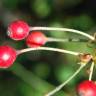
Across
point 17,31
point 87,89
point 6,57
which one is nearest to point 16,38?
point 17,31

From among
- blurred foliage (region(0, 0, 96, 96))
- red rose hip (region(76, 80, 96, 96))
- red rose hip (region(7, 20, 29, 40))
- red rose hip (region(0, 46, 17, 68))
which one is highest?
red rose hip (region(7, 20, 29, 40))

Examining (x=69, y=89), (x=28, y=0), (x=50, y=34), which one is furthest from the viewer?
(x=28, y=0)

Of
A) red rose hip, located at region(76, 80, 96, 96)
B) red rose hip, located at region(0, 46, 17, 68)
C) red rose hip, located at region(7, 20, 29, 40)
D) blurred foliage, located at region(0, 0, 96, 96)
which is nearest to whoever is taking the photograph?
red rose hip, located at region(76, 80, 96, 96)

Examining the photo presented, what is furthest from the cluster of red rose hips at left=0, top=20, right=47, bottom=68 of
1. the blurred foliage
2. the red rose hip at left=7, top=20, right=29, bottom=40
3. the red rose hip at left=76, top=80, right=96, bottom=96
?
the blurred foliage

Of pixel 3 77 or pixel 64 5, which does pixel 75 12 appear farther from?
pixel 3 77

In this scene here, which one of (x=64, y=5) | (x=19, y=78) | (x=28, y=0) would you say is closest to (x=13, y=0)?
(x=28, y=0)

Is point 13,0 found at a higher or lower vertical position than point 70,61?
higher

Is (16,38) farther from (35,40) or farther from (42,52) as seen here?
(42,52)

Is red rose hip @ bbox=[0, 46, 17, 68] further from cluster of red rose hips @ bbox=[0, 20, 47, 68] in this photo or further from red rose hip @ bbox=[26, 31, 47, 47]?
red rose hip @ bbox=[26, 31, 47, 47]
